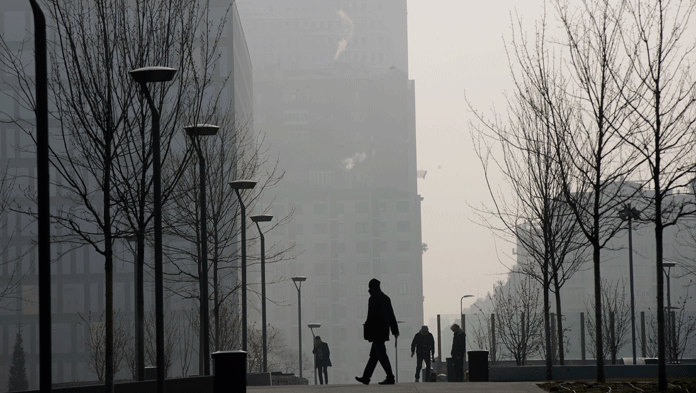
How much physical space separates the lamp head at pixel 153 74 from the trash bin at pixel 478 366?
28.9 feet

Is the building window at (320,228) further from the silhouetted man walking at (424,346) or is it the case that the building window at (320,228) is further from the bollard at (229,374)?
the bollard at (229,374)

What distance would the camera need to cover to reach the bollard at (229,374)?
1248cm

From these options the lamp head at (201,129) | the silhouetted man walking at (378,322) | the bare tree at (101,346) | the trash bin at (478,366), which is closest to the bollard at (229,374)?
the silhouetted man walking at (378,322)

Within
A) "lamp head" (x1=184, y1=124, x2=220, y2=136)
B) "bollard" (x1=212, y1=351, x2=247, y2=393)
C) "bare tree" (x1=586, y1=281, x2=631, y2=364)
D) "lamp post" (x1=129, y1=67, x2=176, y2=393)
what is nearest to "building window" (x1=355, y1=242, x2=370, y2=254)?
"bare tree" (x1=586, y1=281, x2=631, y2=364)

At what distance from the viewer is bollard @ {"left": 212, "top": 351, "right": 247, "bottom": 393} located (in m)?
12.5

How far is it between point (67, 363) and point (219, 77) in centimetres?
2984

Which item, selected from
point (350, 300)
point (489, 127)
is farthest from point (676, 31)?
point (350, 300)

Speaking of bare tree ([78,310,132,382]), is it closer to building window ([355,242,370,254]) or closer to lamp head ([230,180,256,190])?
lamp head ([230,180,256,190])

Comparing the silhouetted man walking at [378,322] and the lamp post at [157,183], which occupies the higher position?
the lamp post at [157,183]

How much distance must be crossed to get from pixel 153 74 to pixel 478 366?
30.2 feet

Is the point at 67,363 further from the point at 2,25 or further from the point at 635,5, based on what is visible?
the point at 635,5

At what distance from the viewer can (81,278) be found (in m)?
81.2

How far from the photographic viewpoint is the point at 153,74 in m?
13.4

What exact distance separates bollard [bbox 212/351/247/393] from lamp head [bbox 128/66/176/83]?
4.11m
